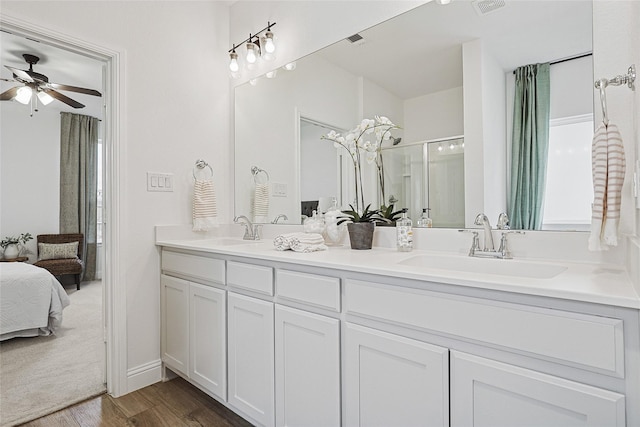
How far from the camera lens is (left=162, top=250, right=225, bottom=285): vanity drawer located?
5.98 ft

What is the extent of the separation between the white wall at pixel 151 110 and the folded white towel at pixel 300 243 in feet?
3.25

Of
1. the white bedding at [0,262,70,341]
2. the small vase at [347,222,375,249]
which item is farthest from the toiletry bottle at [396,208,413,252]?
the white bedding at [0,262,70,341]

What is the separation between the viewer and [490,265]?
1.40 meters

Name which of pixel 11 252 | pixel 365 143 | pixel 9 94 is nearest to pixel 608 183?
pixel 365 143

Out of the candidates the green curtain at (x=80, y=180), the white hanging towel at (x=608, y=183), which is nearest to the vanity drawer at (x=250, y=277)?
the white hanging towel at (x=608, y=183)

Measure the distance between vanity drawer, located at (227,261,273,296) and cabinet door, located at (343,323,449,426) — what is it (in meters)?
0.44

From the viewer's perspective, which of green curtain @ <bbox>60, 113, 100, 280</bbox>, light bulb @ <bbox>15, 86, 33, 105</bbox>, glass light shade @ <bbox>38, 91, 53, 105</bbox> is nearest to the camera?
light bulb @ <bbox>15, 86, 33, 105</bbox>

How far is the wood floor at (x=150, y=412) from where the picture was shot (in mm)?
1788

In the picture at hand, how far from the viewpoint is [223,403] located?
5.90ft

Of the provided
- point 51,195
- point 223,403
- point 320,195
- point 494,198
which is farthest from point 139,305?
point 51,195

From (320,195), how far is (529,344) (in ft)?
4.77

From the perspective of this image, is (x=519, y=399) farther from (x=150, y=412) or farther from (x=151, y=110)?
(x=151, y=110)

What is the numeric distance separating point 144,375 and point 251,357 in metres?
0.98

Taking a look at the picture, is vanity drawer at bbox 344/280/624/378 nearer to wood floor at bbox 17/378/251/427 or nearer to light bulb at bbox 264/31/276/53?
wood floor at bbox 17/378/251/427
